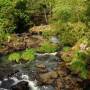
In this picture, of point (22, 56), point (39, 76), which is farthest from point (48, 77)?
point (22, 56)

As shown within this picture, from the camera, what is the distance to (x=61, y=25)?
127 ft

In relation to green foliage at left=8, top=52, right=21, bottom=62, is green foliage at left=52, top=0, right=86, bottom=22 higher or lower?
higher

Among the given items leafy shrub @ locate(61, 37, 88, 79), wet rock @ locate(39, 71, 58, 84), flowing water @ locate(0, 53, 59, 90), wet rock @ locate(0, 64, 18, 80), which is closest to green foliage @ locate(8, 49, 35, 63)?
flowing water @ locate(0, 53, 59, 90)

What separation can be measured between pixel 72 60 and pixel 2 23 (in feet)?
46.3

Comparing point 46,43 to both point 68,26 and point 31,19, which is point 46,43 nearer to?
point 68,26

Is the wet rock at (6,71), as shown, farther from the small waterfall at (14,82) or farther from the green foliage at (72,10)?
the green foliage at (72,10)

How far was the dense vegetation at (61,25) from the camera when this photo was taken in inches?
1201

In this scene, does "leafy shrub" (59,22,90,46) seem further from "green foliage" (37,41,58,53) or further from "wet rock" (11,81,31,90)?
"wet rock" (11,81,31,90)

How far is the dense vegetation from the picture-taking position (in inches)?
1201

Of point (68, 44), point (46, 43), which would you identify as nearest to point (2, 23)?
point (46, 43)

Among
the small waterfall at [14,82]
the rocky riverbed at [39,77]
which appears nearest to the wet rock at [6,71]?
the rocky riverbed at [39,77]

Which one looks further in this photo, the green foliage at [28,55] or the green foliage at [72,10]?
the green foliage at [72,10]

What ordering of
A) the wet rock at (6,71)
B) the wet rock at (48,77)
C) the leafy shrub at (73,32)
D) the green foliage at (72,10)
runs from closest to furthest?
the wet rock at (48,77) → the wet rock at (6,71) → the leafy shrub at (73,32) → the green foliage at (72,10)

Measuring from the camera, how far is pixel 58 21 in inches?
1571
